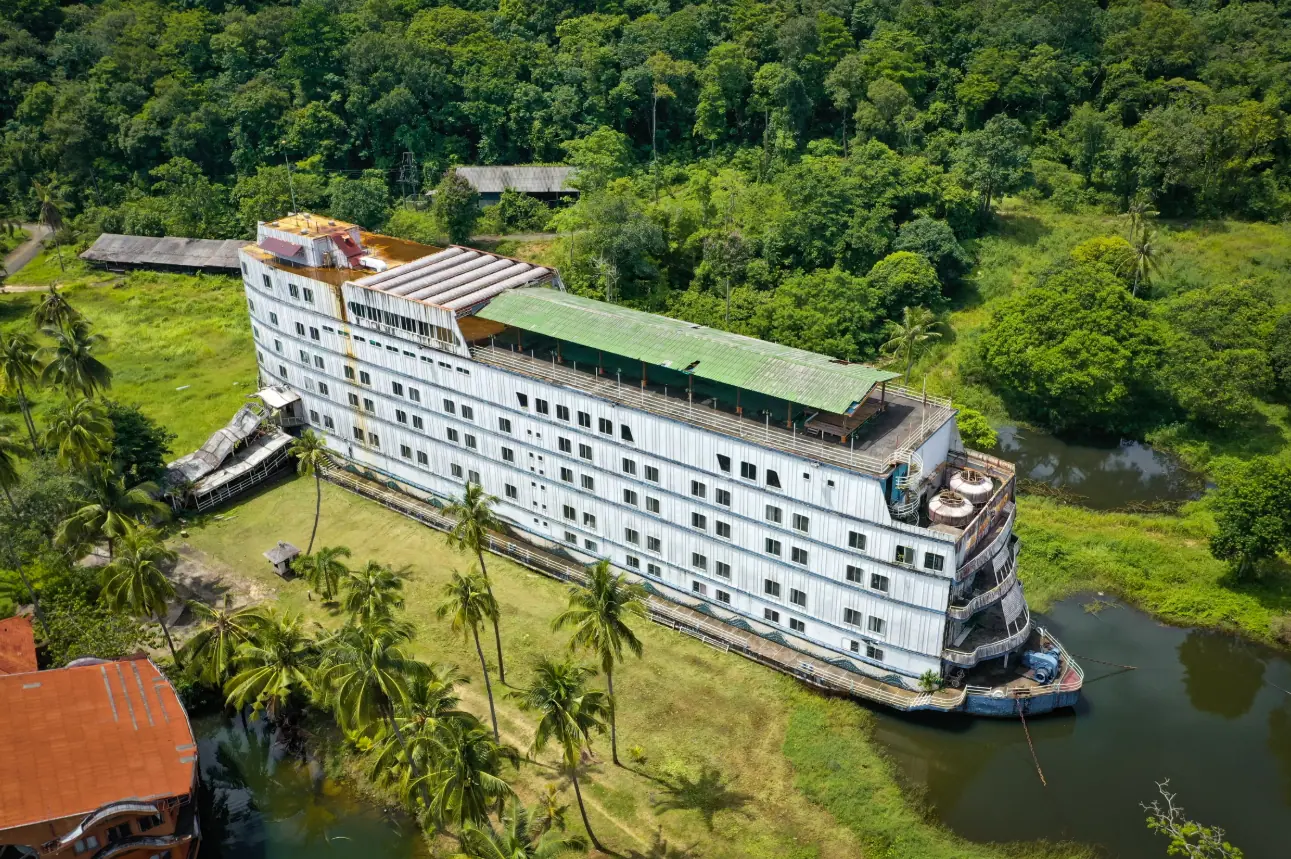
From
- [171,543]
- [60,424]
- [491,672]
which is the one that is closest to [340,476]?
[171,543]

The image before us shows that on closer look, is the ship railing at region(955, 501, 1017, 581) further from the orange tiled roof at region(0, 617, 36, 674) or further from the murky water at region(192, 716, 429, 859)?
the orange tiled roof at region(0, 617, 36, 674)

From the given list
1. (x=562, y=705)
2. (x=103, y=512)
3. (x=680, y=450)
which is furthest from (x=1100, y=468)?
(x=103, y=512)

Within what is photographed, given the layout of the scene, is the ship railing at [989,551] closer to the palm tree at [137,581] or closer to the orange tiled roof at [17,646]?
the palm tree at [137,581]

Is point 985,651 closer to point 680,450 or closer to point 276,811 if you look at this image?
point 680,450

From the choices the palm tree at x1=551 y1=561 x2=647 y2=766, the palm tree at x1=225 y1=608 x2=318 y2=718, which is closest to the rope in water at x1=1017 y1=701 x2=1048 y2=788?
the palm tree at x1=551 y1=561 x2=647 y2=766

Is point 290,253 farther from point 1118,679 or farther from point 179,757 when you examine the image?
point 1118,679

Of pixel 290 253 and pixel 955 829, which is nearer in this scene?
pixel 955 829
